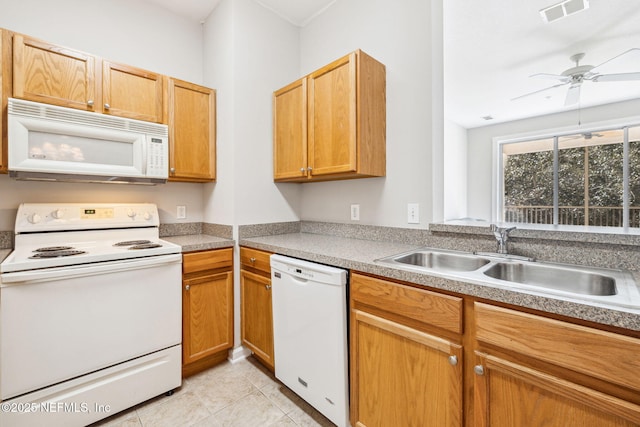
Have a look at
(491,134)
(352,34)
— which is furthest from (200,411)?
(491,134)

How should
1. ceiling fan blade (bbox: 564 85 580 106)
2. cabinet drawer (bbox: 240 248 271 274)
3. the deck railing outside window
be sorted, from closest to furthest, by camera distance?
cabinet drawer (bbox: 240 248 271 274) → ceiling fan blade (bbox: 564 85 580 106) → the deck railing outside window

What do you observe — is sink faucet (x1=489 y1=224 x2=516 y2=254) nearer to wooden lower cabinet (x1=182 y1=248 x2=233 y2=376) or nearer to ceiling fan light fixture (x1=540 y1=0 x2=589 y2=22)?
wooden lower cabinet (x1=182 y1=248 x2=233 y2=376)

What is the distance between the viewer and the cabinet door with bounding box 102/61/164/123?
186cm

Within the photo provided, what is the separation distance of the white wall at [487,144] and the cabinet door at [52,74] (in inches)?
234

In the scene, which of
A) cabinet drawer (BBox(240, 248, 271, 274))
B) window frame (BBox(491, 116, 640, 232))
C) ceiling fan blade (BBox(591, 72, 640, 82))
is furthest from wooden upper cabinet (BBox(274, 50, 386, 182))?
window frame (BBox(491, 116, 640, 232))

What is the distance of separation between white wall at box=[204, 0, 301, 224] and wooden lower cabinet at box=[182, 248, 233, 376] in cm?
38

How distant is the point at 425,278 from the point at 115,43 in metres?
2.67

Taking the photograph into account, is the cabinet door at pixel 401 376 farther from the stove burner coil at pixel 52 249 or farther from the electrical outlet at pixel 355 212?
the stove burner coil at pixel 52 249

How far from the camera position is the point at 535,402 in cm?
86

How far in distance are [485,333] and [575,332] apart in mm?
240

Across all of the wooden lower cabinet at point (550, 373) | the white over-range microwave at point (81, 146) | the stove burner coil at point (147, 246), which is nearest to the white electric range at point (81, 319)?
the stove burner coil at point (147, 246)

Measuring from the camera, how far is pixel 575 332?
78cm

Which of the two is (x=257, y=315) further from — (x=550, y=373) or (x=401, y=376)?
(x=550, y=373)

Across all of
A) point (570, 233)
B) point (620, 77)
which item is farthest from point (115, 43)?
point (620, 77)
